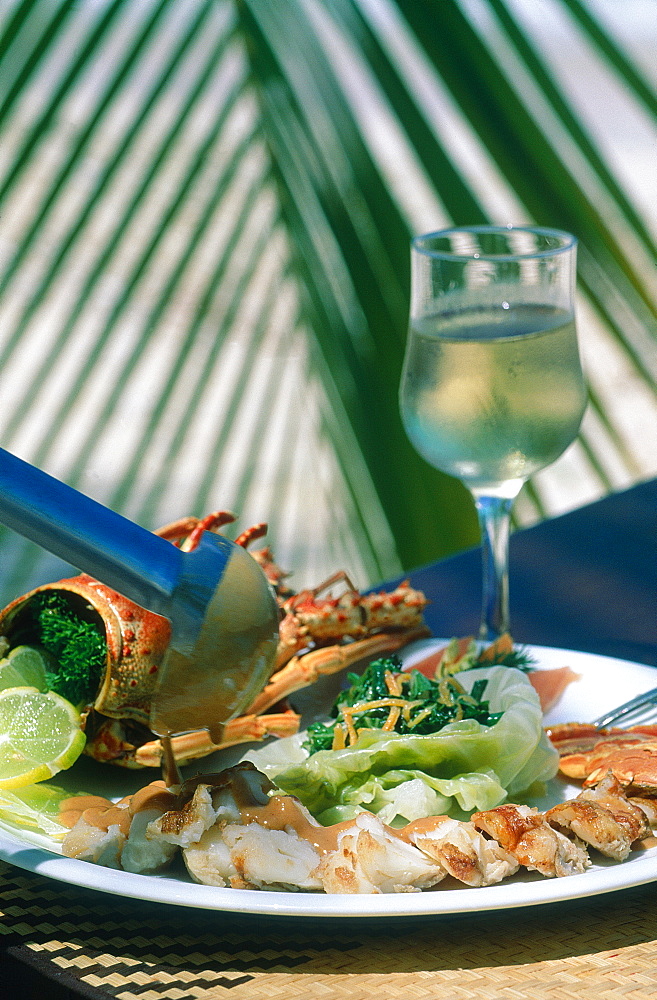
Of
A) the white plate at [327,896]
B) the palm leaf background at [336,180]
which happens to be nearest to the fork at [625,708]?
the white plate at [327,896]

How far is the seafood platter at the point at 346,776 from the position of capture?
3.34 ft

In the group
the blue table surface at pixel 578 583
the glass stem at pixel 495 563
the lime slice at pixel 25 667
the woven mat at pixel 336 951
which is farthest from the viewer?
the blue table surface at pixel 578 583

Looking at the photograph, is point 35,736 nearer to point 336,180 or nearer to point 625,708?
point 625,708

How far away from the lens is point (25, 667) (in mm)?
1363

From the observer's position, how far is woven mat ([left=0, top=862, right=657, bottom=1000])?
35.5 inches

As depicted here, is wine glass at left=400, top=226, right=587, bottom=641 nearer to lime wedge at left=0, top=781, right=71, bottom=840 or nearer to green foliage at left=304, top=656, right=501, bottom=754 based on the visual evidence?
green foliage at left=304, top=656, right=501, bottom=754

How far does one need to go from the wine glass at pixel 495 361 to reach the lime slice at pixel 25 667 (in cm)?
61

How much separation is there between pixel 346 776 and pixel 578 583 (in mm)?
796

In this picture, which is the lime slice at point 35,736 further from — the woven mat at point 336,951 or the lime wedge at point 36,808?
the woven mat at point 336,951

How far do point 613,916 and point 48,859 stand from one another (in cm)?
51

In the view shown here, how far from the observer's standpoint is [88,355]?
3.46 m

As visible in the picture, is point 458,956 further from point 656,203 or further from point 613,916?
point 656,203

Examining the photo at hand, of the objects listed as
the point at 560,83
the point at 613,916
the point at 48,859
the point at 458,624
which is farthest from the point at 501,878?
the point at 560,83

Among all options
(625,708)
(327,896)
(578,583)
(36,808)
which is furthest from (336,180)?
(327,896)
